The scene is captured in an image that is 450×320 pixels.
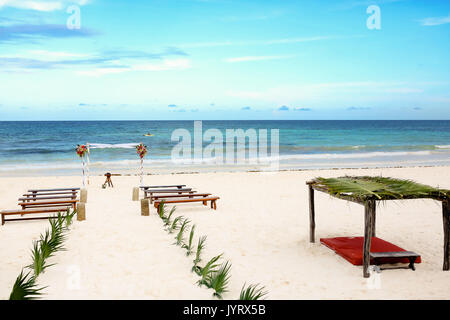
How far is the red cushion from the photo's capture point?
21.8 feet

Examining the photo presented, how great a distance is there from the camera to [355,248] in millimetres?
7117

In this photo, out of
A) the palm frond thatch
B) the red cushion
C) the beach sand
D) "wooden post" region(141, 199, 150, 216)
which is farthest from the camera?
"wooden post" region(141, 199, 150, 216)

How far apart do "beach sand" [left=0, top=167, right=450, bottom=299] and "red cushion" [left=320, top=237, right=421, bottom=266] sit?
0.43 ft

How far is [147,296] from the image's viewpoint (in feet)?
18.1

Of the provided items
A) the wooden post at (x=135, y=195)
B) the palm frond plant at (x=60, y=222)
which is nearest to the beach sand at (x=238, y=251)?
the palm frond plant at (x=60, y=222)

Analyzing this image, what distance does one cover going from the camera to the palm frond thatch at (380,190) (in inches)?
232

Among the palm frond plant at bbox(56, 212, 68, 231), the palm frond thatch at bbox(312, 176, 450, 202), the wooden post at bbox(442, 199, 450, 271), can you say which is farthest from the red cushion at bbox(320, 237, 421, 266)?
the palm frond plant at bbox(56, 212, 68, 231)

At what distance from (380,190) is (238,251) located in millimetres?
2762

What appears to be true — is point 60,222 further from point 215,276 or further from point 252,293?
point 252,293

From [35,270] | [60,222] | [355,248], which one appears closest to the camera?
[35,270]

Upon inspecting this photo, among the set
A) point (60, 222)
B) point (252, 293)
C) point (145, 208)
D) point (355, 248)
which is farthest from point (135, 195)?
point (252, 293)

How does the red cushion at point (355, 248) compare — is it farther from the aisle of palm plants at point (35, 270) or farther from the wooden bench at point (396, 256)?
the aisle of palm plants at point (35, 270)

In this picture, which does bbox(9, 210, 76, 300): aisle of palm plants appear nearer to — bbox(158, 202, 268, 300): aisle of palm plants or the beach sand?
the beach sand

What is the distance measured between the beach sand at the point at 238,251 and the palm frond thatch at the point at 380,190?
4.06ft
